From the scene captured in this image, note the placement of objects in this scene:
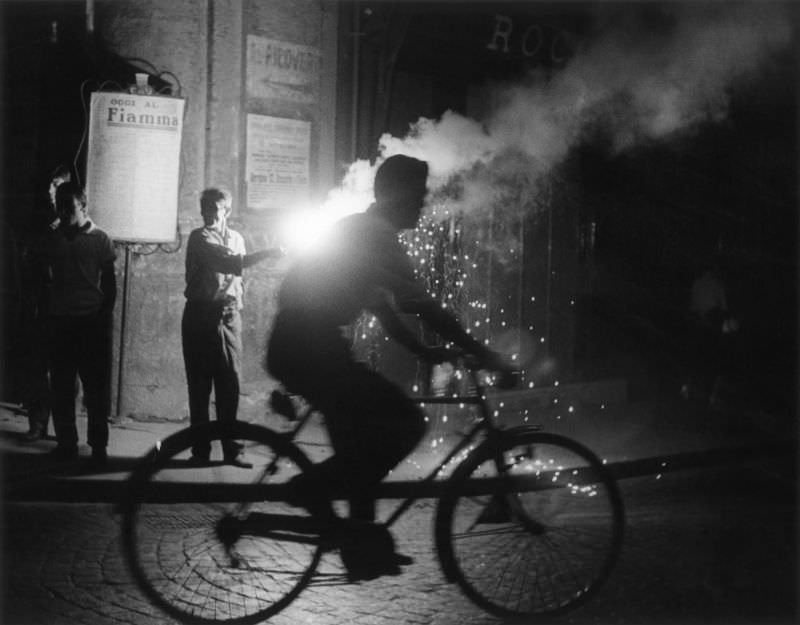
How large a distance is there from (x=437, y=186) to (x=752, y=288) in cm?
629

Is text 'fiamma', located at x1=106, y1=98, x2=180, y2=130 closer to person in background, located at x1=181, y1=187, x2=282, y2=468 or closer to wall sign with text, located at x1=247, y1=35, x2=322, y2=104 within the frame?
wall sign with text, located at x1=247, y1=35, x2=322, y2=104

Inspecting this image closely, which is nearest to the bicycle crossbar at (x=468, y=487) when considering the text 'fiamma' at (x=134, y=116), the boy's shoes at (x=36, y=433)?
the boy's shoes at (x=36, y=433)

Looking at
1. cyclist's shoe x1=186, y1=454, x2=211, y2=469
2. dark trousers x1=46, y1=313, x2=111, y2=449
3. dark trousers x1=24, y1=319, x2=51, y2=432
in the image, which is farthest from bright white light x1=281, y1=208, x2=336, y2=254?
cyclist's shoe x1=186, y1=454, x2=211, y2=469

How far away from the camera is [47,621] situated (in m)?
4.14

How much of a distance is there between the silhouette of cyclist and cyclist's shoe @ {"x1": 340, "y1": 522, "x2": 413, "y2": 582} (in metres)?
0.02

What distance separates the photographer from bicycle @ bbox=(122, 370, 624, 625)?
4195mm

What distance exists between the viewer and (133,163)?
8750 millimetres

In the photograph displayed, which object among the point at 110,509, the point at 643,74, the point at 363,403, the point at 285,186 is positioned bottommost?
the point at 110,509

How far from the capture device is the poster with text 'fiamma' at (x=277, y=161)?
367 inches

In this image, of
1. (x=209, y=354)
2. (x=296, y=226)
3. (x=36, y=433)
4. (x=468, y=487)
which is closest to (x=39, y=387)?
(x=36, y=433)

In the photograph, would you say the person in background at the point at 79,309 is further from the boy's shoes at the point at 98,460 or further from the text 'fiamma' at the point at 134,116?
the text 'fiamma' at the point at 134,116

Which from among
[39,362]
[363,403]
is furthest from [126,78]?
[363,403]

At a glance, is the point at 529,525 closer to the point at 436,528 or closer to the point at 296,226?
the point at 436,528

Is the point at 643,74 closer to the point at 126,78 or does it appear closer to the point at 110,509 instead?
the point at 126,78
